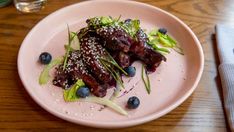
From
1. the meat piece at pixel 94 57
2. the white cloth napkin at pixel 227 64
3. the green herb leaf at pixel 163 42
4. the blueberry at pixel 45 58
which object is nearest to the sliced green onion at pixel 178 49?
the green herb leaf at pixel 163 42

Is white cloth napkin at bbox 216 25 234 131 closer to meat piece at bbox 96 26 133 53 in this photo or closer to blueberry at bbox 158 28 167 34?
blueberry at bbox 158 28 167 34

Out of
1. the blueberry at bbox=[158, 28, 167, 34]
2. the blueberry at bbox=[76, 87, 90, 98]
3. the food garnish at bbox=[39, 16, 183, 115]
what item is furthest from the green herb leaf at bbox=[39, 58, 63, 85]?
the blueberry at bbox=[158, 28, 167, 34]

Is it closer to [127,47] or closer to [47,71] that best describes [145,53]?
[127,47]

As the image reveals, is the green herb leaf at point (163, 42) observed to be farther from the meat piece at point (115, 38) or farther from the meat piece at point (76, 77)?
the meat piece at point (76, 77)

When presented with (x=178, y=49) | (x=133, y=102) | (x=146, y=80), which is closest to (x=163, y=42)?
(x=178, y=49)

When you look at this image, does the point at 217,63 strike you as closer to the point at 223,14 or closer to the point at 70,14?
the point at 223,14
